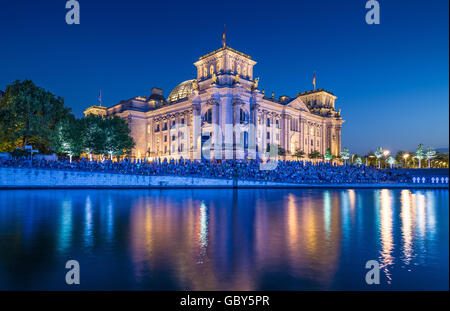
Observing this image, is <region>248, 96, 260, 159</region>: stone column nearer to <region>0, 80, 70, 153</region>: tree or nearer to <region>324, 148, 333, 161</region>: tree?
<region>324, 148, 333, 161</region>: tree

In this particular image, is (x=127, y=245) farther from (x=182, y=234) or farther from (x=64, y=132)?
(x=64, y=132)

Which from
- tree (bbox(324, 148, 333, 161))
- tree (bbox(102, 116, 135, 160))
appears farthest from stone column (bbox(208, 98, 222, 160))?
tree (bbox(324, 148, 333, 161))

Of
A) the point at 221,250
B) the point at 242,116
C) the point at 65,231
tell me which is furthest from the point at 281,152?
the point at 221,250

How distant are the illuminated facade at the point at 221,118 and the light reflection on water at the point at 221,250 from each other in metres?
44.5

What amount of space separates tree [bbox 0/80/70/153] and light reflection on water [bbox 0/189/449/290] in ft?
123

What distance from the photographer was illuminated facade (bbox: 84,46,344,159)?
60031 mm

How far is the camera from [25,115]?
46.0 metres

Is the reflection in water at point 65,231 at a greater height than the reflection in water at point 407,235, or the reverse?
the reflection in water at point 65,231

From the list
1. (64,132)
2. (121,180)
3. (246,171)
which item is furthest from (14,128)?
(246,171)

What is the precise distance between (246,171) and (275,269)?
35.9m

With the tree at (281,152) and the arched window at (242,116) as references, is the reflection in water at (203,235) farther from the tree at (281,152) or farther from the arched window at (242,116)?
the tree at (281,152)

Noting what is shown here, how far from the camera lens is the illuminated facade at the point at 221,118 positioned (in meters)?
60.0

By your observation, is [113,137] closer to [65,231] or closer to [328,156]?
[65,231]

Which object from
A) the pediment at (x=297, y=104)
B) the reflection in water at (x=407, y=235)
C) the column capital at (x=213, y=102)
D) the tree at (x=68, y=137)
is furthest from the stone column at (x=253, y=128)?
the reflection in water at (x=407, y=235)
